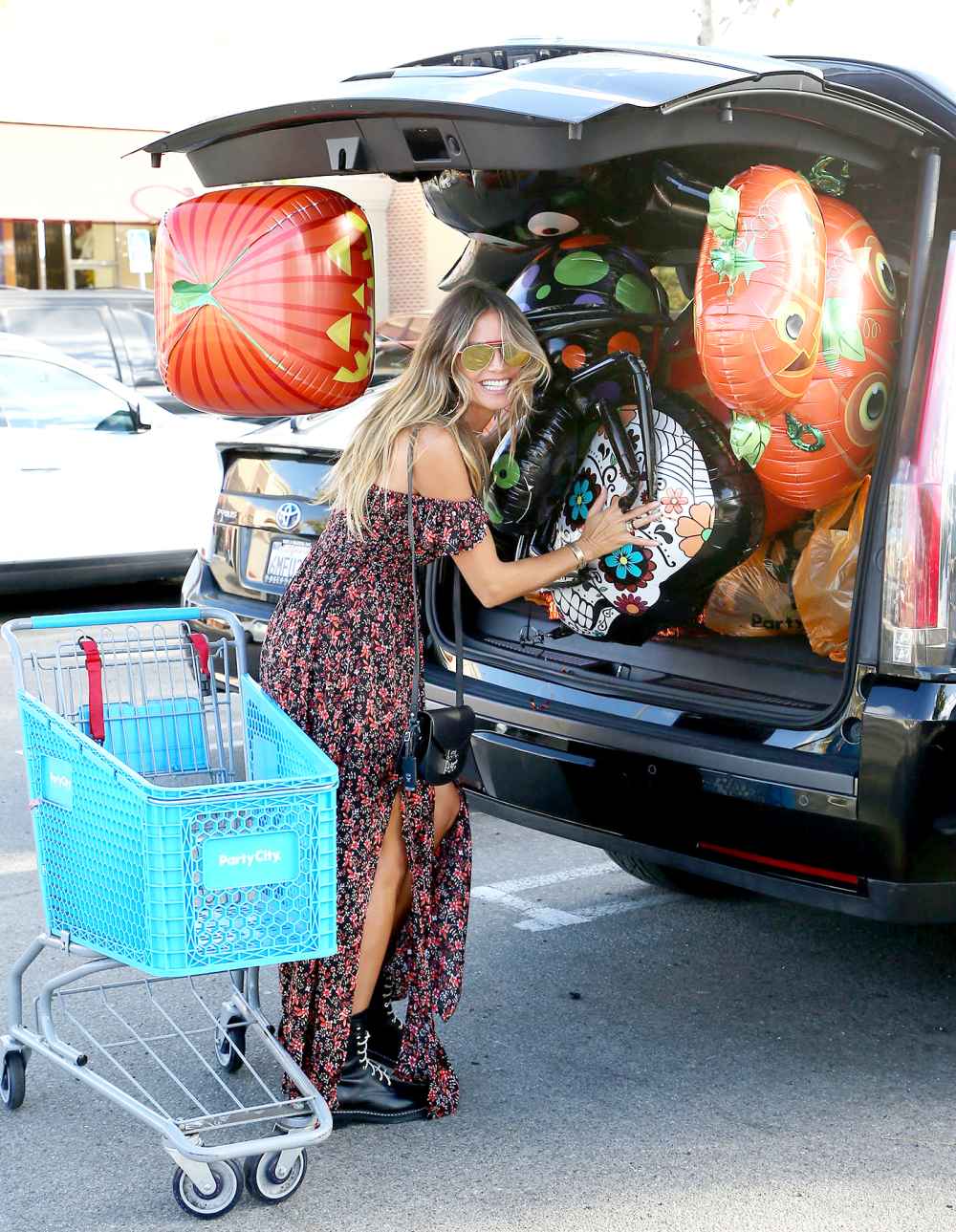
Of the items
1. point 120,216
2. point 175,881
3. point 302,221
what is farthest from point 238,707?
point 120,216

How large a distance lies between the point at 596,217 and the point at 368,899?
168cm

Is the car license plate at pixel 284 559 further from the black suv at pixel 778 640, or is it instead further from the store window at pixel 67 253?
the store window at pixel 67 253

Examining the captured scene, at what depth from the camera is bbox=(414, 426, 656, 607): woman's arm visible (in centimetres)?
307

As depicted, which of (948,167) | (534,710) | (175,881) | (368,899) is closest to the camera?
(175,881)

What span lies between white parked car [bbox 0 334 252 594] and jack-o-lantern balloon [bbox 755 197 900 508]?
5.28 m

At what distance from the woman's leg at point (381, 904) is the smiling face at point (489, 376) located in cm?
82

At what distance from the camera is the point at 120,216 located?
806 inches

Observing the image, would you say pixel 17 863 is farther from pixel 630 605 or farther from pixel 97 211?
pixel 97 211

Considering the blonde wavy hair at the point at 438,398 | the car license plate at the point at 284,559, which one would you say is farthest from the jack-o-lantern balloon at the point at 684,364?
the car license plate at the point at 284,559

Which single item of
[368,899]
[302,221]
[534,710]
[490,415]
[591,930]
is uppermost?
[302,221]

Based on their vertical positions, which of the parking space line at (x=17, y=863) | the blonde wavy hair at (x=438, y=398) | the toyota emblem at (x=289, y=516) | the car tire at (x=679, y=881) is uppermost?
the blonde wavy hair at (x=438, y=398)

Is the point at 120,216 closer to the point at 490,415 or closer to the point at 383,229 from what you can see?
the point at 383,229

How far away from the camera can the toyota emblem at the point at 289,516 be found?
4.87 meters

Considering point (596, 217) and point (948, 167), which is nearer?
point (948, 167)
